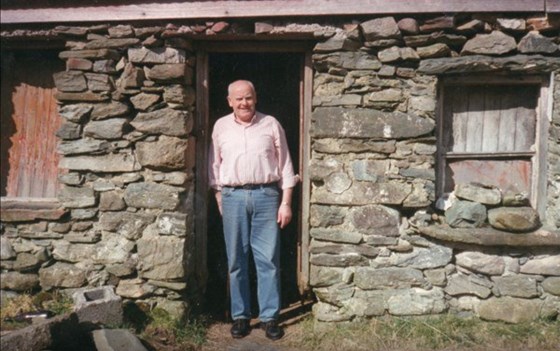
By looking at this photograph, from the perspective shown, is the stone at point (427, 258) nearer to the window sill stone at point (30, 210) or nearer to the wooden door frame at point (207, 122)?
Answer: the wooden door frame at point (207, 122)

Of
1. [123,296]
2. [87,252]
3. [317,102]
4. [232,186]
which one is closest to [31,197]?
[87,252]

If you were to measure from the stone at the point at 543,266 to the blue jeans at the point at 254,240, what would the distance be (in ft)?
6.51

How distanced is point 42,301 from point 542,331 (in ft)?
13.4

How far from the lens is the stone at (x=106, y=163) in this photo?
14.2ft

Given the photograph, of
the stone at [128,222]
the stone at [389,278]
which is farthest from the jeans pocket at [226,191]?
the stone at [389,278]

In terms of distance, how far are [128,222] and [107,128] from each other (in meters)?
0.81

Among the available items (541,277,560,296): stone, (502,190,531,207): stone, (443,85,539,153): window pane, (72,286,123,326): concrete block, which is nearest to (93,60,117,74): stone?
(72,286,123,326): concrete block

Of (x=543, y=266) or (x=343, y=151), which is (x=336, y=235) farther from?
(x=543, y=266)

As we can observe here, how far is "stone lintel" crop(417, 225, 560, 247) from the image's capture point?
3.97 meters

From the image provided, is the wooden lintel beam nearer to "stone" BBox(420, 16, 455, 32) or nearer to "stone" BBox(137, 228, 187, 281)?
"stone" BBox(420, 16, 455, 32)

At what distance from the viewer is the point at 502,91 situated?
4.30m

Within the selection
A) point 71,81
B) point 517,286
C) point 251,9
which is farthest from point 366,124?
point 71,81

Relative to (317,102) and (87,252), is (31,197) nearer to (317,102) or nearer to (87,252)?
(87,252)

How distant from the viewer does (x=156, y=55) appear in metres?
4.21
